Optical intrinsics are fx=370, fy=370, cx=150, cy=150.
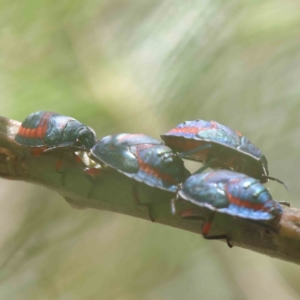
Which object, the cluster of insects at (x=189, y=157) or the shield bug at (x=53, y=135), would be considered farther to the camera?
the shield bug at (x=53, y=135)

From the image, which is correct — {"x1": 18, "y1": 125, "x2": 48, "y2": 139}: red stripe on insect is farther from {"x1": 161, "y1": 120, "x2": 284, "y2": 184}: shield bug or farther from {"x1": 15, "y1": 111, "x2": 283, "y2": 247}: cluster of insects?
{"x1": 161, "y1": 120, "x2": 284, "y2": 184}: shield bug

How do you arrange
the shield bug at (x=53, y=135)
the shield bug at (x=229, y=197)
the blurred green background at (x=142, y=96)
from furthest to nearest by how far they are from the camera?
1. the blurred green background at (x=142, y=96)
2. the shield bug at (x=53, y=135)
3. the shield bug at (x=229, y=197)

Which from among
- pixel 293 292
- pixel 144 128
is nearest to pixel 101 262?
pixel 144 128

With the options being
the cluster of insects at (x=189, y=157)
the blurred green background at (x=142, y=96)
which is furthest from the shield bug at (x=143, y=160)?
the blurred green background at (x=142, y=96)

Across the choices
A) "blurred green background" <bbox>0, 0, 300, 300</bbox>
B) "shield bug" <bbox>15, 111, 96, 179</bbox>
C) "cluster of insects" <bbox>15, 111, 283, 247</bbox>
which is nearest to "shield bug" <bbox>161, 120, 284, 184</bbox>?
"cluster of insects" <bbox>15, 111, 283, 247</bbox>

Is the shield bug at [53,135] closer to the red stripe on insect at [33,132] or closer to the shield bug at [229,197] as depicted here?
the red stripe on insect at [33,132]

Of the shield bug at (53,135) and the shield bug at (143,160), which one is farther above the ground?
the shield bug at (143,160)
